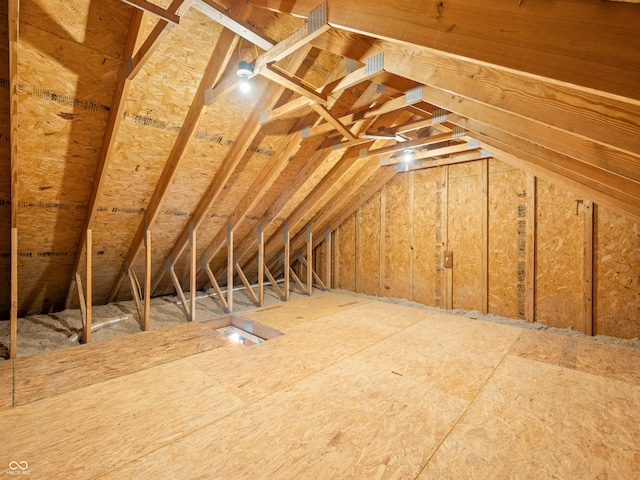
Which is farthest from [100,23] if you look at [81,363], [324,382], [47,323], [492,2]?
[47,323]

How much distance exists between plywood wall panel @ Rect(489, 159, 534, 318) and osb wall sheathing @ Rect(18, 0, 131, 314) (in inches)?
194

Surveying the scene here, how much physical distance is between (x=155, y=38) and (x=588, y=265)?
17.5 ft

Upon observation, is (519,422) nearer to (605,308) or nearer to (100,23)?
(605,308)

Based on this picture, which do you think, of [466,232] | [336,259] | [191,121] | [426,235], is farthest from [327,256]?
[191,121]

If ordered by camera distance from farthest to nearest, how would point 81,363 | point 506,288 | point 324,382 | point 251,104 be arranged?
point 506,288, point 251,104, point 81,363, point 324,382

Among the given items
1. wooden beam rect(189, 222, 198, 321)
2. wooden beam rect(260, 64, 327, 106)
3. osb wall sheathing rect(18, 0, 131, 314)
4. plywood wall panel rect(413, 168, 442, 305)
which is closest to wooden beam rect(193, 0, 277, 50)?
wooden beam rect(260, 64, 327, 106)

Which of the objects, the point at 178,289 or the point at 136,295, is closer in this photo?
the point at 136,295

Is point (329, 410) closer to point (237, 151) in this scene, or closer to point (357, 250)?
point (237, 151)

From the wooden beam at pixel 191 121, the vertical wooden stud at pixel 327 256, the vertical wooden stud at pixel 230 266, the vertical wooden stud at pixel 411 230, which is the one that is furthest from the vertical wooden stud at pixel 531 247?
the vertical wooden stud at pixel 230 266

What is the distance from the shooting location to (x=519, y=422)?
1986mm

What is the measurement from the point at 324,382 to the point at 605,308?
12.8 ft

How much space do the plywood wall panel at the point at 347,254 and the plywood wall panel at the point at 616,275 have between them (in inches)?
153

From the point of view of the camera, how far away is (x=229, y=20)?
183cm

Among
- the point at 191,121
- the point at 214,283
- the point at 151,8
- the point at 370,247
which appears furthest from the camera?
the point at 370,247
